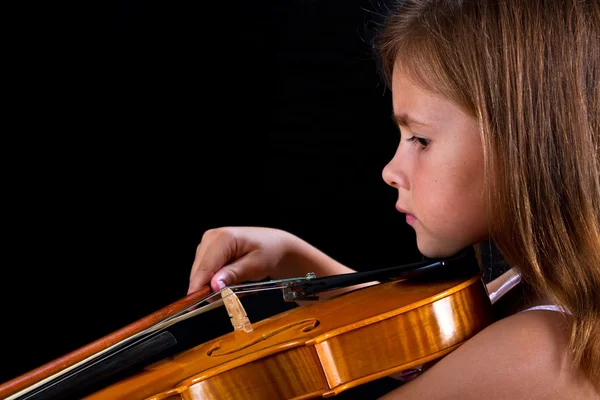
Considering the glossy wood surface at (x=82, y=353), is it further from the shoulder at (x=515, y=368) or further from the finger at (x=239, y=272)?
the shoulder at (x=515, y=368)

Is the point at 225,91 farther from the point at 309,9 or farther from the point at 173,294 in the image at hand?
the point at 173,294

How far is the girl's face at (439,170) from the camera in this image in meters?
0.81

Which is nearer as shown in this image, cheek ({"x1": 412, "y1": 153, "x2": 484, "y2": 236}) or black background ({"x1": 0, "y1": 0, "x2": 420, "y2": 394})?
cheek ({"x1": 412, "y1": 153, "x2": 484, "y2": 236})

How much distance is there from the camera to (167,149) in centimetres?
165

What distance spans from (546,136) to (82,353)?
0.58m

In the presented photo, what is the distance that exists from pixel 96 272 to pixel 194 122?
1.36 feet

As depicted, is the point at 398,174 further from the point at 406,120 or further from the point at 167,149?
the point at 167,149

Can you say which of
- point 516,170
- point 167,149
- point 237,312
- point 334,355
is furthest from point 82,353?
point 167,149

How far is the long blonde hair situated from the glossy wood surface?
0.42 metres

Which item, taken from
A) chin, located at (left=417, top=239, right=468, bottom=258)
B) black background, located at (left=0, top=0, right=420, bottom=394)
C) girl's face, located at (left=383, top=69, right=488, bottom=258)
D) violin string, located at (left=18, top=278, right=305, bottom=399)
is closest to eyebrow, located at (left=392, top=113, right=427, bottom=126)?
girl's face, located at (left=383, top=69, right=488, bottom=258)

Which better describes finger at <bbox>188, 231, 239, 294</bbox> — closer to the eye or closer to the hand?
the hand

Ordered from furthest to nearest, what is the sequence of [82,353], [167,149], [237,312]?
[167,149]
[237,312]
[82,353]

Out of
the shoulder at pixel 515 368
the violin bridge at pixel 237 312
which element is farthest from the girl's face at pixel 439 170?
the violin bridge at pixel 237 312

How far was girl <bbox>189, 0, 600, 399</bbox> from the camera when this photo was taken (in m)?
0.72
